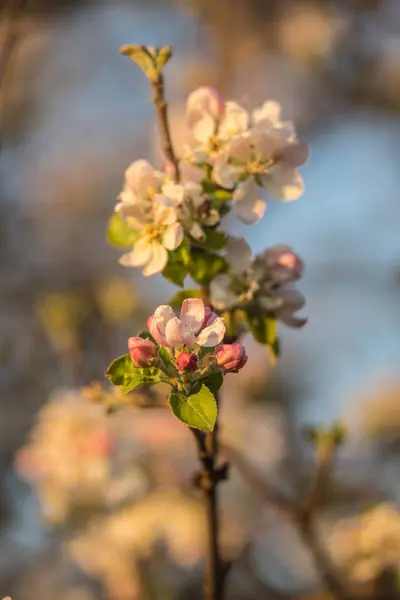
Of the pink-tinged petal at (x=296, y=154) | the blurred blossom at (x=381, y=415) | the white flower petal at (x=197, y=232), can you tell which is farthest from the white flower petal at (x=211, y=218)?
the blurred blossom at (x=381, y=415)

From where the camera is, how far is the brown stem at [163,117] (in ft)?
2.21

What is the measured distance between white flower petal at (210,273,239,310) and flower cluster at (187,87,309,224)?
0.06 meters

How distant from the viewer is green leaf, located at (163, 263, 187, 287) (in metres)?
0.70

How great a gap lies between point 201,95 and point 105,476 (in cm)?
81

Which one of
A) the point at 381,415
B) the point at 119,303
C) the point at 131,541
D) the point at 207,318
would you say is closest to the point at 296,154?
the point at 207,318

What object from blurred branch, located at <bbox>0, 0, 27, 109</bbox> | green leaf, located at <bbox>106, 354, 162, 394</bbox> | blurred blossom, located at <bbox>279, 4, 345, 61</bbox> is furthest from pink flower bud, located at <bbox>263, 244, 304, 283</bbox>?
blurred blossom, located at <bbox>279, 4, 345, 61</bbox>

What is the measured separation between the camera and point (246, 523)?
69.1 inches

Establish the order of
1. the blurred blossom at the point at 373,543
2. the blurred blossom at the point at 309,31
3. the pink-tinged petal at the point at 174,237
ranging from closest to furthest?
1. the pink-tinged petal at the point at 174,237
2. the blurred blossom at the point at 373,543
3. the blurred blossom at the point at 309,31

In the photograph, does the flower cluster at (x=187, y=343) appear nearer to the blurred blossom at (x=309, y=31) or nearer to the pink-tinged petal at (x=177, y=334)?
the pink-tinged petal at (x=177, y=334)

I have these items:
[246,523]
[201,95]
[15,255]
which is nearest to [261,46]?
[15,255]

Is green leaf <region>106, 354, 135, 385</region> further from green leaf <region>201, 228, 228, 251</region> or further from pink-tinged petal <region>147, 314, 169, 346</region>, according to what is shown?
green leaf <region>201, 228, 228, 251</region>

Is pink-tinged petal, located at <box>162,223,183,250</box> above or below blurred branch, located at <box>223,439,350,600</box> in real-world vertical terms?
above

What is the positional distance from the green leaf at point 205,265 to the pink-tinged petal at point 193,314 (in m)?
0.13

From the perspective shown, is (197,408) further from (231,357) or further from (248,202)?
(248,202)
